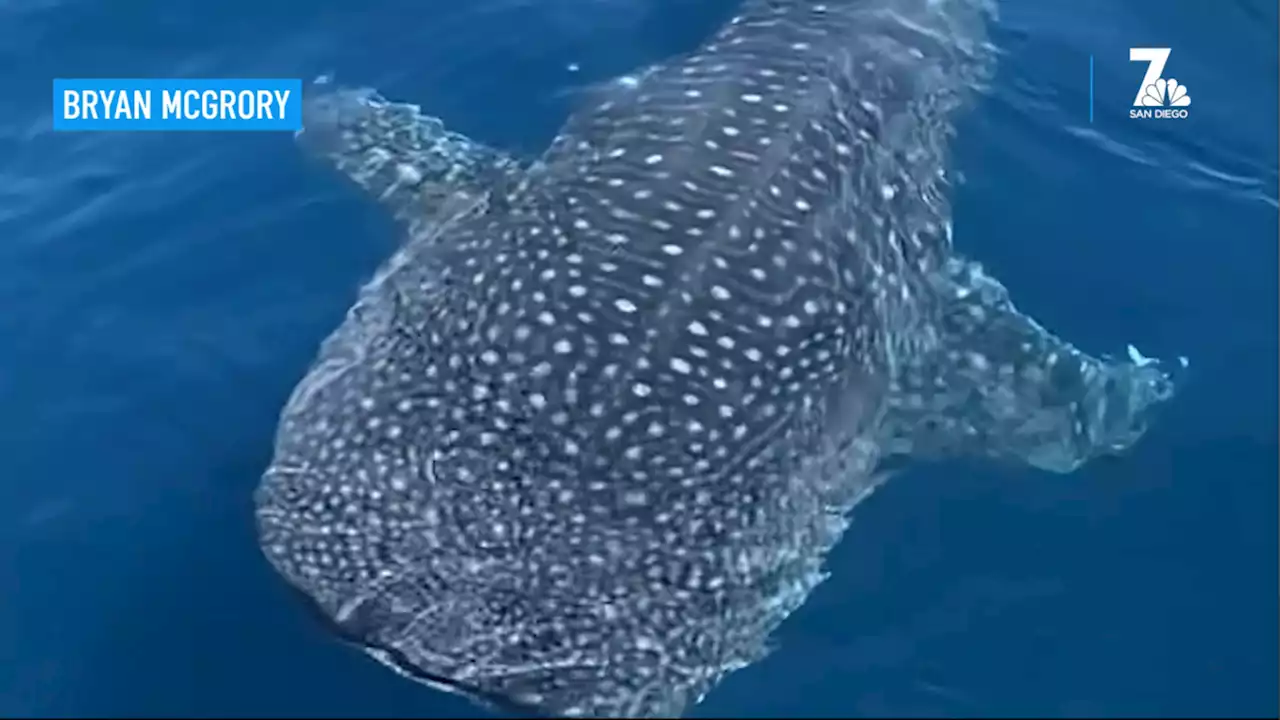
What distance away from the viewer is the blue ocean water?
27.0 feet

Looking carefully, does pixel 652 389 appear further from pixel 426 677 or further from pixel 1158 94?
pixel 1158 94

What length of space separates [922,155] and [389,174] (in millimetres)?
3669

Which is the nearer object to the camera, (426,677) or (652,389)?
(426,677)

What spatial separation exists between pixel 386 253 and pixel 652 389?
3.22m

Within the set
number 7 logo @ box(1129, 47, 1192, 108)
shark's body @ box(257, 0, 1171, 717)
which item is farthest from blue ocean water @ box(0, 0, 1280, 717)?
shark's body @ box(257, 0, 1171, 717)

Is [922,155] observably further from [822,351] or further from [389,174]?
[389,174]

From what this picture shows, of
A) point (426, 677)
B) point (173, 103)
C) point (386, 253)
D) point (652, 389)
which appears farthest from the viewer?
point (173, 103)

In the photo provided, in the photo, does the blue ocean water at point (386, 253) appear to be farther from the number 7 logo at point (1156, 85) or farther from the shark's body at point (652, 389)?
the shark's body at point (652, 389)

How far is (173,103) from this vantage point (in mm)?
12656

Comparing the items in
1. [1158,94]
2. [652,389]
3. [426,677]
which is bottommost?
[426,677]

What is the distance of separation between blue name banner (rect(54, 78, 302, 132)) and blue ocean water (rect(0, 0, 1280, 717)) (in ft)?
0.51

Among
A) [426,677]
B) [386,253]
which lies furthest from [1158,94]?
[426,677]

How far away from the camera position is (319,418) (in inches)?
332

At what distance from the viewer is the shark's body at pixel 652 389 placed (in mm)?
7578
